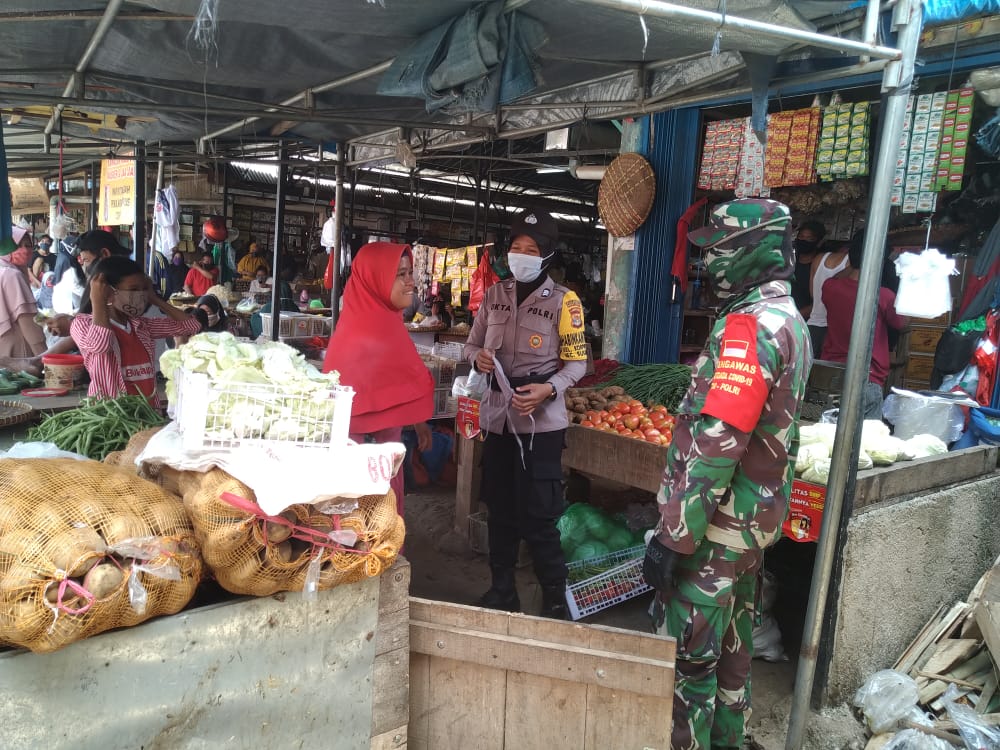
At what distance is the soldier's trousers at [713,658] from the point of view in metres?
2.54

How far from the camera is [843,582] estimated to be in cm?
316

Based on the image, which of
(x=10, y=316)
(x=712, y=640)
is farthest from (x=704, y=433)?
(x=10, y=316)

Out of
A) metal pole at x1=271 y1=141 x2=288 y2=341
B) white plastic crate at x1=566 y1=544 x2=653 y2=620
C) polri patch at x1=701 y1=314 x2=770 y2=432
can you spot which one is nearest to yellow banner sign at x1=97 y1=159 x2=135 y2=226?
metal pole at x1=271 y1=141 x2=288 y2=341

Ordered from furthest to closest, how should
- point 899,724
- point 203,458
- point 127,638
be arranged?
point 899,724 → point 203,458 → point 127,638

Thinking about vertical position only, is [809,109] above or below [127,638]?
above

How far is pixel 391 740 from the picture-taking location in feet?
7.04

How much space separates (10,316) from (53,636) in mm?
5872

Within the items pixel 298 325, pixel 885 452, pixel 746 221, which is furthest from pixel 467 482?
pixel 298 325

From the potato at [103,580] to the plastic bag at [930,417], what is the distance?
4466mm

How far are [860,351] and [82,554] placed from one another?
2633mm

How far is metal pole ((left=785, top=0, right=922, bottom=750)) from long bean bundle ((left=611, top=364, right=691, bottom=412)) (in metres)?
2.12

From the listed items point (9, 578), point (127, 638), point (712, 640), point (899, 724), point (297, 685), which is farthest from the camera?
point (899, 724)

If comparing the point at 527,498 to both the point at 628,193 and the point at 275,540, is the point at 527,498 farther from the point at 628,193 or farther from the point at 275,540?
the point at 628,193

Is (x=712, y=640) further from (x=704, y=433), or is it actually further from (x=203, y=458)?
(x=203, y=458)
